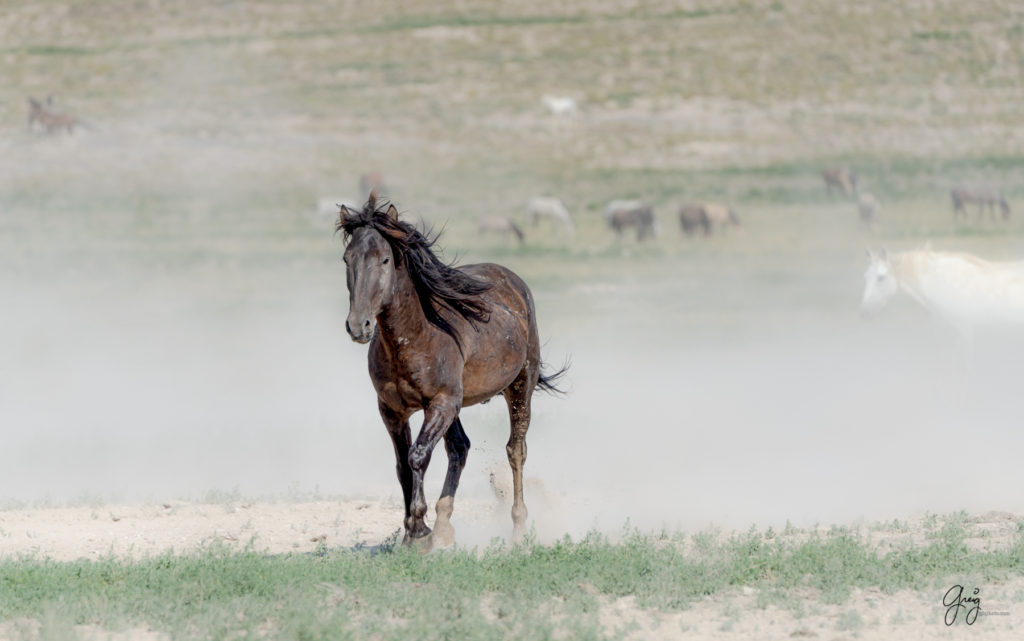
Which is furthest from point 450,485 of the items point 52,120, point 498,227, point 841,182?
point 52,120

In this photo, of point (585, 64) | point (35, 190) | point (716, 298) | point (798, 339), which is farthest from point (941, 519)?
point (585, 64)

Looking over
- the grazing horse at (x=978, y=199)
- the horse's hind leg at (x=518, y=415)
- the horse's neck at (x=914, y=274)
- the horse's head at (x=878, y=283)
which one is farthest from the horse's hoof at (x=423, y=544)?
the grazing horse at (x=978, y=199)

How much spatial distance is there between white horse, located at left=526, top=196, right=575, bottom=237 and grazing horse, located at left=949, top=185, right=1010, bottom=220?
9.61 meters

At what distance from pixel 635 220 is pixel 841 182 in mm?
8430

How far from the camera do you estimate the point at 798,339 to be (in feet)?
72.4

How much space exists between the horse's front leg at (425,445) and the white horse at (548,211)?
27.3 meters

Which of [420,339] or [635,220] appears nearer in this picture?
[420,339]

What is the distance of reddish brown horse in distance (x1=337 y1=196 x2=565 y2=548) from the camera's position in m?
7.96

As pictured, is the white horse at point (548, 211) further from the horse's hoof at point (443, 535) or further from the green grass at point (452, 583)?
the green grass at point (452, 583)

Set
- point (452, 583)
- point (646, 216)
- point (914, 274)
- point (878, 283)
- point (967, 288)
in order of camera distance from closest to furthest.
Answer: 1. point (452, 583)
2. point (967, 288)
3. point (914, 274)
4. point (878, 283)
5. point (646, 216)

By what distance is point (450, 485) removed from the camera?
8.88m

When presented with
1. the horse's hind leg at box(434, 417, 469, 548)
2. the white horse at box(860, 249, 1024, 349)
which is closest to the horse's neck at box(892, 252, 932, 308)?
the white horse at box(860, 249, 1024, 349)

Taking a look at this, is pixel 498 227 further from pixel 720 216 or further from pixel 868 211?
pixel 868 211

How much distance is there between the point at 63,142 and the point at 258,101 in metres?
9.07
